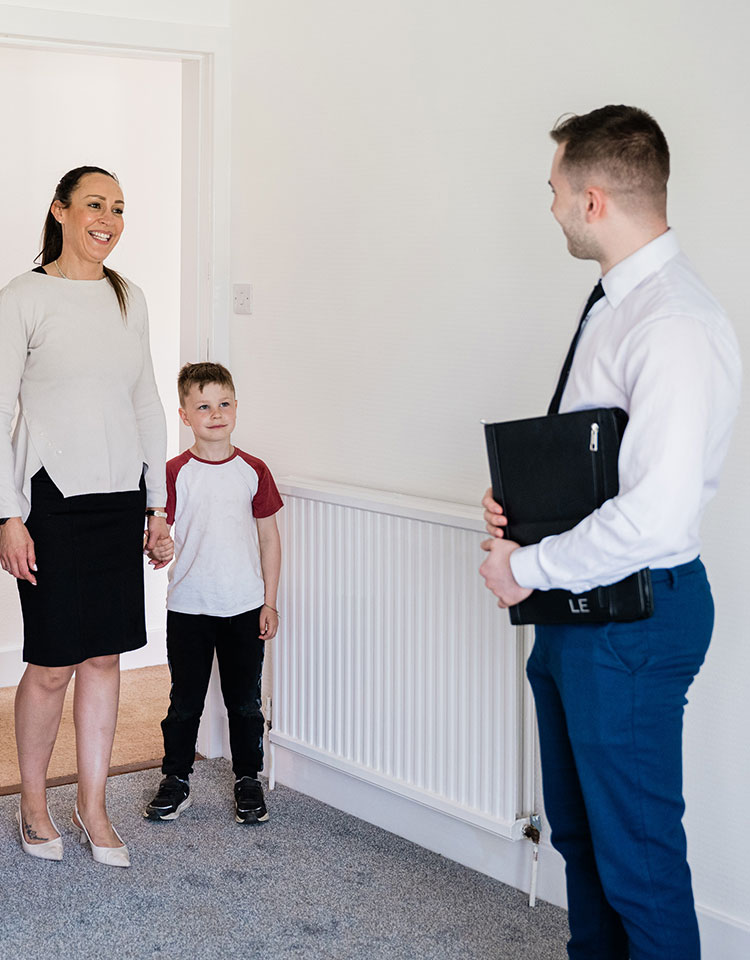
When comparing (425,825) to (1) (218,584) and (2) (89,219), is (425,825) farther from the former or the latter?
(2) (89,219)

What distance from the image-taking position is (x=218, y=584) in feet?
9.48

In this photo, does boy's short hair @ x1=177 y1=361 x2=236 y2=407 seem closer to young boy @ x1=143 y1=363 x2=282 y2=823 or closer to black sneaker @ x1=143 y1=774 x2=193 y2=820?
young boy @ x1=143 y1=363 x2=282 y2=823

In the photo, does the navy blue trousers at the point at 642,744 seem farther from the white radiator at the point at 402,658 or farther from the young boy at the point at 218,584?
the young boy at the point at 218,584

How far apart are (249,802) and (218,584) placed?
555mm

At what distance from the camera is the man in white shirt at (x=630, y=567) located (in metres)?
1.59

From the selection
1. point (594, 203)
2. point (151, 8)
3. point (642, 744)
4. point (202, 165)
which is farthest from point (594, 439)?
point (151, 8)

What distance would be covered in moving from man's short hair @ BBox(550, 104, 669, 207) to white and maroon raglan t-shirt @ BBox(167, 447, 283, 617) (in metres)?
1.47

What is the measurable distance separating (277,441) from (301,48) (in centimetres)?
103

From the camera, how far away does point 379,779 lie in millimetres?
2799

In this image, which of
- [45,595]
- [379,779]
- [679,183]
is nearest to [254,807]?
[379,779]

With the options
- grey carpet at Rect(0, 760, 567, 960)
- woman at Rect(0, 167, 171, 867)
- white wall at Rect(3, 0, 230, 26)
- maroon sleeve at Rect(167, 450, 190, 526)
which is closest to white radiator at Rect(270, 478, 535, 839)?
grey carpet at Rect(0, 760, 567, 960)

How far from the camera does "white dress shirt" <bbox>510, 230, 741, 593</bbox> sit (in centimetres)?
152

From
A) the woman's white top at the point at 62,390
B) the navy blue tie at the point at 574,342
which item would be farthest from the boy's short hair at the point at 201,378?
the navy blue tie at the point at 574,342

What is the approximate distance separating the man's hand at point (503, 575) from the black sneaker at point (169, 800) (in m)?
1.51
